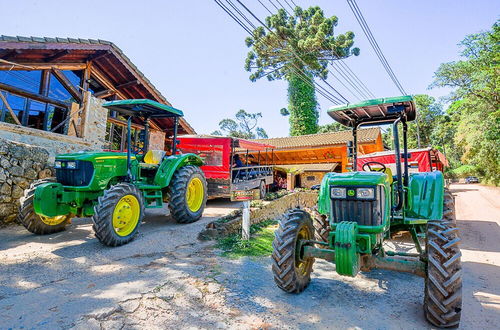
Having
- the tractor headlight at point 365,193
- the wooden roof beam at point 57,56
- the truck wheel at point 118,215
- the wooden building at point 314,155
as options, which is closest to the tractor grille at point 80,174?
the truck wheel at point 118,215

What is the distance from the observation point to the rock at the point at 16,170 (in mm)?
6173

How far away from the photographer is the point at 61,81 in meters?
8.71

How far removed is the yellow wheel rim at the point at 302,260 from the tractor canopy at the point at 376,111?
180 cm

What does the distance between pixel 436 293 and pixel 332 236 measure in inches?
40.1

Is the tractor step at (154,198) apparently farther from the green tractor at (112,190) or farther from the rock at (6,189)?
the rock at (6,189)

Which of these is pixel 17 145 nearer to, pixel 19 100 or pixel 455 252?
pixel 19 100

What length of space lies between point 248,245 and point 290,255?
222cm

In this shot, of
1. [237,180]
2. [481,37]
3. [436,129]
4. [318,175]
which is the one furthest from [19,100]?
[436,129]

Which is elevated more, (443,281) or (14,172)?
(14,172)

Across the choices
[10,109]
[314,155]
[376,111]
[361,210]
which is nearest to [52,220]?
[10,109]

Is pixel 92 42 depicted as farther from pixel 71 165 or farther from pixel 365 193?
pixel 365 193

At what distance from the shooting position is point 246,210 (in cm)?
537

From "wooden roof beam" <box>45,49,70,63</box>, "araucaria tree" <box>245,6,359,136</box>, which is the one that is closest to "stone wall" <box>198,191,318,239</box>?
"wooden roof beam" <box>45,49,70,63</box>

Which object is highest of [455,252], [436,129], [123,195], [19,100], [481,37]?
[481,37]
